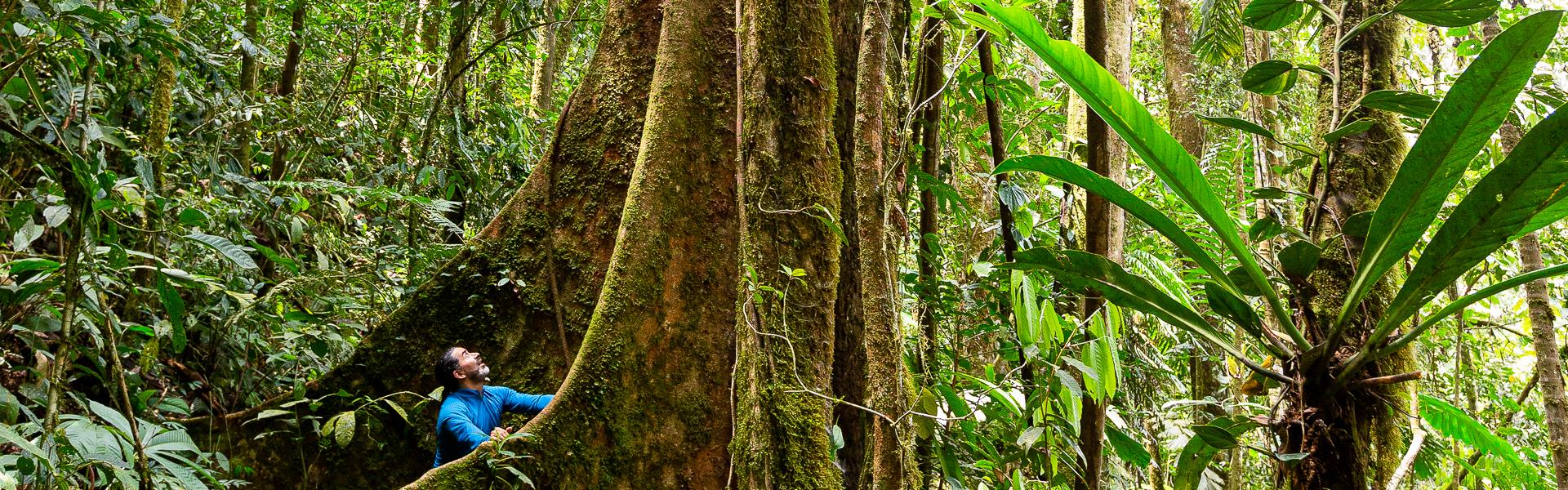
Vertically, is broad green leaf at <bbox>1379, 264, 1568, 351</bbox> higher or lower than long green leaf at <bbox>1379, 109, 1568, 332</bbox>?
lower

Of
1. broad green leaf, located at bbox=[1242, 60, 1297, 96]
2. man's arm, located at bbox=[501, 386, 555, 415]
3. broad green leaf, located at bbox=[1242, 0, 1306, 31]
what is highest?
broad green leaf, located at bbox=[1242, 0, 1306, 31]

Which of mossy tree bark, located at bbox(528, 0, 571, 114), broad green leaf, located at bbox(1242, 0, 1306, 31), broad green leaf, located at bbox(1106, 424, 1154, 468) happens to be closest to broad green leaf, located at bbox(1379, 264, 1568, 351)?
broad green leaf, located at bbox(1242, 0, 1306, 31)

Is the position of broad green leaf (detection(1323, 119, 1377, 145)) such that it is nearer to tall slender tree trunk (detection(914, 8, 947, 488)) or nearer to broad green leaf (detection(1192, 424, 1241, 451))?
broad green leaf (detection(1192, 424, 1241, 451))

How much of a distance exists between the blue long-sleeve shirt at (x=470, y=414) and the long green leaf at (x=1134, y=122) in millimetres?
1948

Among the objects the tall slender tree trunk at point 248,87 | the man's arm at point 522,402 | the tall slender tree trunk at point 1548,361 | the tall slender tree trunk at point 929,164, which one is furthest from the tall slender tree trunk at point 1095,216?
the tall slender tree trunk at point 248,87

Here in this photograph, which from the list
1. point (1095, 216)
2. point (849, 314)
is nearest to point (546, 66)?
point (849, 314)

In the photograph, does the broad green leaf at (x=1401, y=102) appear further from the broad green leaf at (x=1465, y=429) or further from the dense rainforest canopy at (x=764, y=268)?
the broad green leaf at (x=1465, y=429)

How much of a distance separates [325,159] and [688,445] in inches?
142

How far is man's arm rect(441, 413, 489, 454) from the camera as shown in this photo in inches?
110

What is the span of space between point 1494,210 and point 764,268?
3.76 feet

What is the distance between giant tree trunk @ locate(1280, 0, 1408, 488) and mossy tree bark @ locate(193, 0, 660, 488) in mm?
2066

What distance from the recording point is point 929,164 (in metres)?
3.30

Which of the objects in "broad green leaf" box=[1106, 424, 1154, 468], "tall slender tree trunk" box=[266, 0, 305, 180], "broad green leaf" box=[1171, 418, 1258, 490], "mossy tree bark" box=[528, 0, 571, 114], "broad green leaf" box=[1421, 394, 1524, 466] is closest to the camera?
"broad green leaf" box=[1171, 418, 1258, 490]

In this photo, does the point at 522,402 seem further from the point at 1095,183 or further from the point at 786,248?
the point at 1095,183
